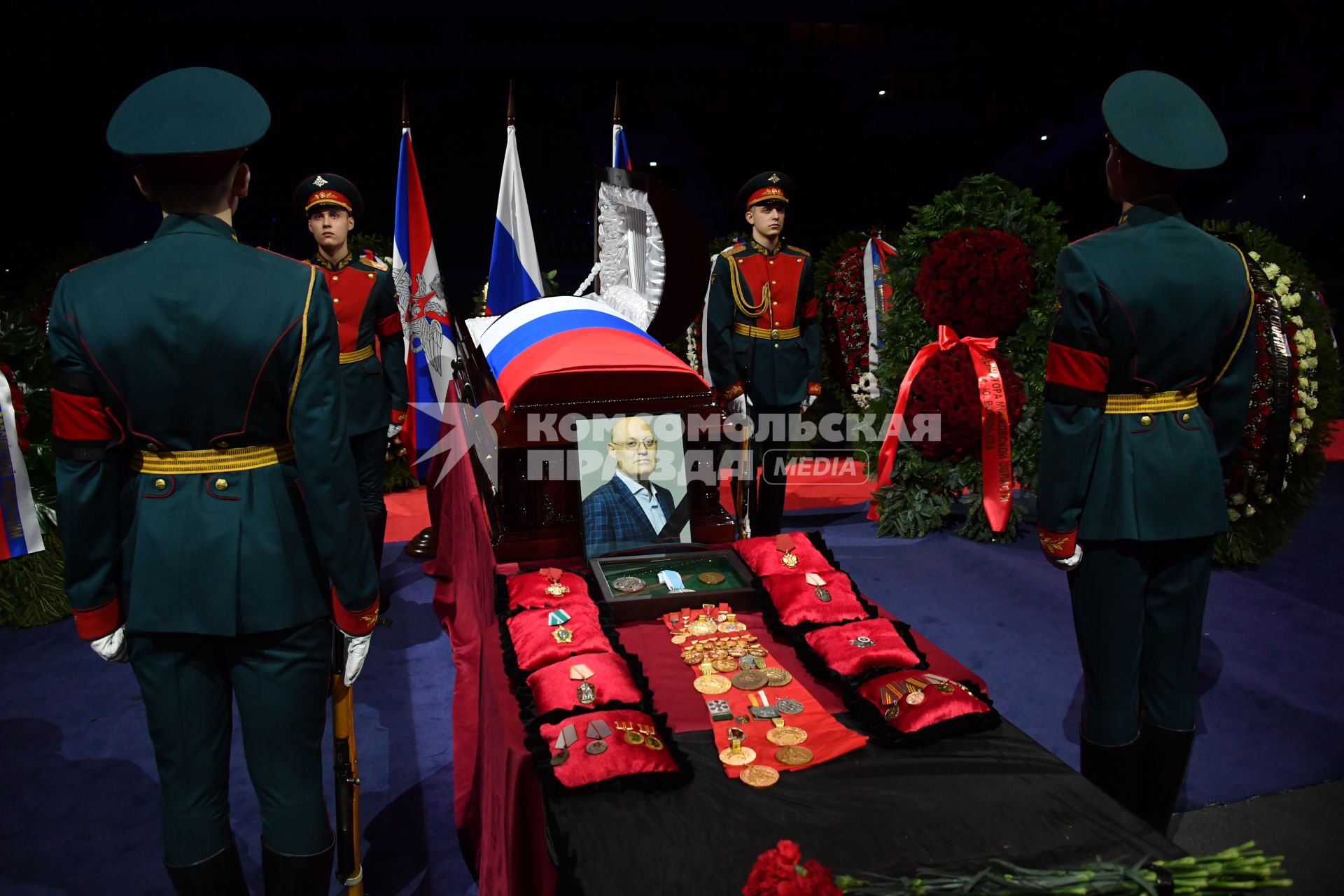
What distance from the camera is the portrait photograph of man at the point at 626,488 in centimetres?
247

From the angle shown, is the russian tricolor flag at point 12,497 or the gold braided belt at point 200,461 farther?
the russian tricolor flag at point 12,497

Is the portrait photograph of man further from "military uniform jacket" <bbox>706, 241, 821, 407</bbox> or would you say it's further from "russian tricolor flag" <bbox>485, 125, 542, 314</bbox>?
"russian tricolor flag" <bbox>485, 125, 542, 314</bbox>

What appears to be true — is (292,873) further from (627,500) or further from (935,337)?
(935,337)

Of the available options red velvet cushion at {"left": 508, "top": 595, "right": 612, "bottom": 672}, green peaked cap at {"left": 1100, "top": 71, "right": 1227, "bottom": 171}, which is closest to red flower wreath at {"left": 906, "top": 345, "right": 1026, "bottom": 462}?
green peaked cap at {"left": 1100, "top": 71, "right": 1227, "bottom": 171}

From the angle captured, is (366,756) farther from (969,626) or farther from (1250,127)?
(1250,127)

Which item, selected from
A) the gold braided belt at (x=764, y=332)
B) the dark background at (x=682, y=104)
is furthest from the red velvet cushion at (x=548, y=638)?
the dark background at (x=682, y=104)

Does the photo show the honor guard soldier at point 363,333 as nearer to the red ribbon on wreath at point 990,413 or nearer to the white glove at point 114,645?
the white glove at point 114,645

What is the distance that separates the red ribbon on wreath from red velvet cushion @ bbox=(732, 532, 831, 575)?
1330 millimetres

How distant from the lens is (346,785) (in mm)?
1944

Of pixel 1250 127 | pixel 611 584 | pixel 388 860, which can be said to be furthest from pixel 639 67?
pixel 388 860

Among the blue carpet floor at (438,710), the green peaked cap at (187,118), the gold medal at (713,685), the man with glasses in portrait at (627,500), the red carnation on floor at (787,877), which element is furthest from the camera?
the man with glasses in portrait at (627,500)

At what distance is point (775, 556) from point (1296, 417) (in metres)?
2.56

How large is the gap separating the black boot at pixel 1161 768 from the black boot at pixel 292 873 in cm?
179

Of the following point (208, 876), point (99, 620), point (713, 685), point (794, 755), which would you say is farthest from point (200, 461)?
point (794, 755)
